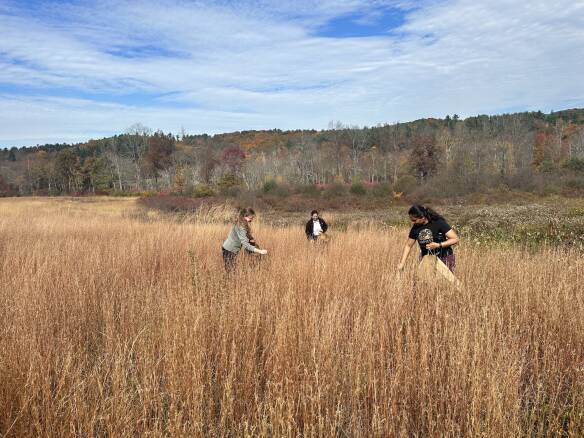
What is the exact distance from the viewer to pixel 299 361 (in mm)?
2697

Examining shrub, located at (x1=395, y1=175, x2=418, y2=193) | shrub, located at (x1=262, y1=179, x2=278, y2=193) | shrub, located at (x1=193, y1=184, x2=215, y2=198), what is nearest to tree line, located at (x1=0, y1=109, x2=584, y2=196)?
shrub, located at (x1=193, y1=184, x2=215, y2=198)

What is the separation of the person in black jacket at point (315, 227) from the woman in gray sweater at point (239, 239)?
→ 92.8 inches

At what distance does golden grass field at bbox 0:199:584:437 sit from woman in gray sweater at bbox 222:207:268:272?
59cm

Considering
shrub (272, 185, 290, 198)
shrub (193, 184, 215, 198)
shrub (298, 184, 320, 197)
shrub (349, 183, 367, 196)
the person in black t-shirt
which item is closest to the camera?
the person in black t-shirt

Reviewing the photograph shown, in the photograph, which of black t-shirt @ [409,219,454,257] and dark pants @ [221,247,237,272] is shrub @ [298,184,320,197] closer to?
dark pants @ [221,247,237,272]

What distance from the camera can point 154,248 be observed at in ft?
23.9

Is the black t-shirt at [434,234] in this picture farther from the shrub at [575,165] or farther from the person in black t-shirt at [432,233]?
the shrub at [575,165]

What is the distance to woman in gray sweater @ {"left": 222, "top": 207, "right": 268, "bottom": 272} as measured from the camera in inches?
208

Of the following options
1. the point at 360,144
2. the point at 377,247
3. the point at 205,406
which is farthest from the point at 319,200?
the point at 360,144

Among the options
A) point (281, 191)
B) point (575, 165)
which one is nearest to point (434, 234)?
point (281, 191)

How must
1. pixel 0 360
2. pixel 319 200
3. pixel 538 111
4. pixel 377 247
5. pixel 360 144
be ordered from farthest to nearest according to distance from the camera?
pixel 538 111 < pixel 360 144 < pixel 319 200 < pixel 377 247 < pixel 0 360

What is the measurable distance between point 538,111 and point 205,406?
456 feet

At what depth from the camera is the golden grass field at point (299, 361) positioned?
2.11 meters

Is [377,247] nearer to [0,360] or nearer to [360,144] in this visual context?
[0,360]
